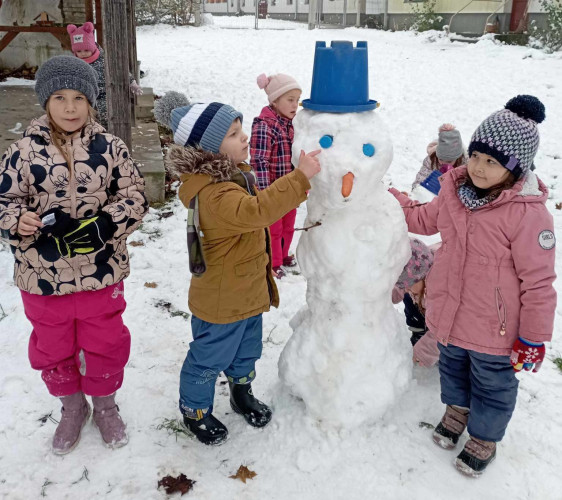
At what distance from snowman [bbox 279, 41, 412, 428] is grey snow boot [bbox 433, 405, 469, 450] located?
0.91 ft

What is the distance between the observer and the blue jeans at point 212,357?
2.48 metres

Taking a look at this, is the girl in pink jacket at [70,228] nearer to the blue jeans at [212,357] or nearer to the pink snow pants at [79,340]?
the pink snow pants at [79,340]

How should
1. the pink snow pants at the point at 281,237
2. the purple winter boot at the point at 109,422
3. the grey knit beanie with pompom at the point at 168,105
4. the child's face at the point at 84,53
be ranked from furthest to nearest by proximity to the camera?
the child's face at the point at 84,53 < the pink snow pants at the point at 281,237 < the grey knit beanie with pompom at the point at 168,105 < the purple winter boot at the point at 109,422

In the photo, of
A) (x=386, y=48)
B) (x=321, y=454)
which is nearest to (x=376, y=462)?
(x=321, y=454)

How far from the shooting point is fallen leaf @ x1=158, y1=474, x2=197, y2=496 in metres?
2.36

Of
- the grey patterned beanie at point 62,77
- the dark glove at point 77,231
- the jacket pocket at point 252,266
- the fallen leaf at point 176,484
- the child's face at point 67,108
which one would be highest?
the grey patterned beanie at point 62,77

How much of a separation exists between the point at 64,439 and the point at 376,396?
153 cm

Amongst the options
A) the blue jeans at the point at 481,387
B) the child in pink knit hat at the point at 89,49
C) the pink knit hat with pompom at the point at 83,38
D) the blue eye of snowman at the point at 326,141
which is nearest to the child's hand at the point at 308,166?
the blue eye of snowman at the point at 326,141

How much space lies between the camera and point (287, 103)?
418 centimetres

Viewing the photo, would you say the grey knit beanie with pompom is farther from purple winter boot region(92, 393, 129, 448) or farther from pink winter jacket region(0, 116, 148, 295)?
purple winter boot region(92, 393, 129, 448)

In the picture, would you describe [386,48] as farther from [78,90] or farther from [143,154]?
[78,90]

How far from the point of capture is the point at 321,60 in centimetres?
230

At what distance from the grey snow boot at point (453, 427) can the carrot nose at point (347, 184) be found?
123 centimetres

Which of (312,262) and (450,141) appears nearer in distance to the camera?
(312,262)
